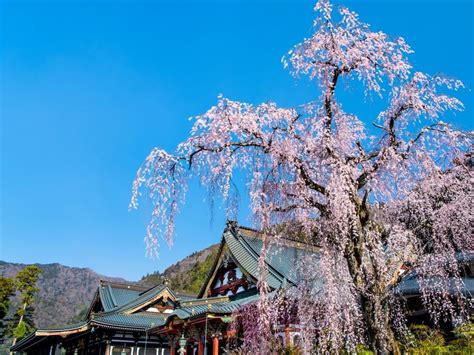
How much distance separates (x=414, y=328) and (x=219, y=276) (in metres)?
10.9

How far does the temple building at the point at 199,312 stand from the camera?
49.2 ft

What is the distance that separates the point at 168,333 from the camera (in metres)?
18.8

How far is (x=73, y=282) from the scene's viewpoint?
16312 centimetres

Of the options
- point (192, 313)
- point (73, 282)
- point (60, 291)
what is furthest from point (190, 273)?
point (73, 282)

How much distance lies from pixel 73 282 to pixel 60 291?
43.1ft

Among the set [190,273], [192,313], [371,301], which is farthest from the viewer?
[190,273]

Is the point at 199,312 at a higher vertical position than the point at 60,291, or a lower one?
lower

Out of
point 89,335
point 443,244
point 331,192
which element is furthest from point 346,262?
point 89,335

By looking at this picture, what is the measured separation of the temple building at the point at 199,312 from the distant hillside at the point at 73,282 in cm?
4219

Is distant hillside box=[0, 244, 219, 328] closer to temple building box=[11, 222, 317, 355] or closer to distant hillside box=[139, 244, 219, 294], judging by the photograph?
distant hillside box=[139, 244, 219, 294]

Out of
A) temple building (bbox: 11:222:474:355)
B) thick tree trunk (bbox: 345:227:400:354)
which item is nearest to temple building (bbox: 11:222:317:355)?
temple building (bbox: 11:222:474:355)

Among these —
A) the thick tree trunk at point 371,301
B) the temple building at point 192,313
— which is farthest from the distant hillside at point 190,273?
the thick tree trunk at point 371,301

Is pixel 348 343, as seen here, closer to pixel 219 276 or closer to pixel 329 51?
pixel 329 51

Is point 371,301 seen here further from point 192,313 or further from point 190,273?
point 190,273
